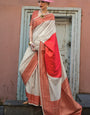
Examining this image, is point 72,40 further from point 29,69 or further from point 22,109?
point 22,109

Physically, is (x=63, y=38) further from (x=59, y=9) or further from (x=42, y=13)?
(x=42, y=13)

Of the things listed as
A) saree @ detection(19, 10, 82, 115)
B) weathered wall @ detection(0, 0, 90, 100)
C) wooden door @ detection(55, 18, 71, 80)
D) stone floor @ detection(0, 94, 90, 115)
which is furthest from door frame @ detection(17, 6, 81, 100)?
saree @ detection(19, 10, 82, 115)

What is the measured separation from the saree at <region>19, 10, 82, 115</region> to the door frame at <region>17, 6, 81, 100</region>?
3.71ft

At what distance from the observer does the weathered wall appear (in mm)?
3761

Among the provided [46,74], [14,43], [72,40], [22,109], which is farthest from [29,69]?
[72,40]

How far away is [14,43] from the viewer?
3.80m

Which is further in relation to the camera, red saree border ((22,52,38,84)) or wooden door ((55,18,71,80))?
wooden door ((55,18,71,80))

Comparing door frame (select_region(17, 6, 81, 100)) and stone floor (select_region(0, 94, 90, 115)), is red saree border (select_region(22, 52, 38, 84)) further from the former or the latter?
door frame (select_region(17, 6, 81, 100))

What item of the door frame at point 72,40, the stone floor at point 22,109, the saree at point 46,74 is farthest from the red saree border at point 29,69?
the door frame at point 72,40

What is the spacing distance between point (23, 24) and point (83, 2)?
1468 millimetres

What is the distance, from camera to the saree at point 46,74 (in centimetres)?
247

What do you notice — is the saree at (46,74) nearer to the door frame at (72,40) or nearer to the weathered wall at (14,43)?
the door frame at (72,40)

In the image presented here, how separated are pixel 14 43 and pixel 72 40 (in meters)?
1.32

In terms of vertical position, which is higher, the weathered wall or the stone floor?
the weathered wall
